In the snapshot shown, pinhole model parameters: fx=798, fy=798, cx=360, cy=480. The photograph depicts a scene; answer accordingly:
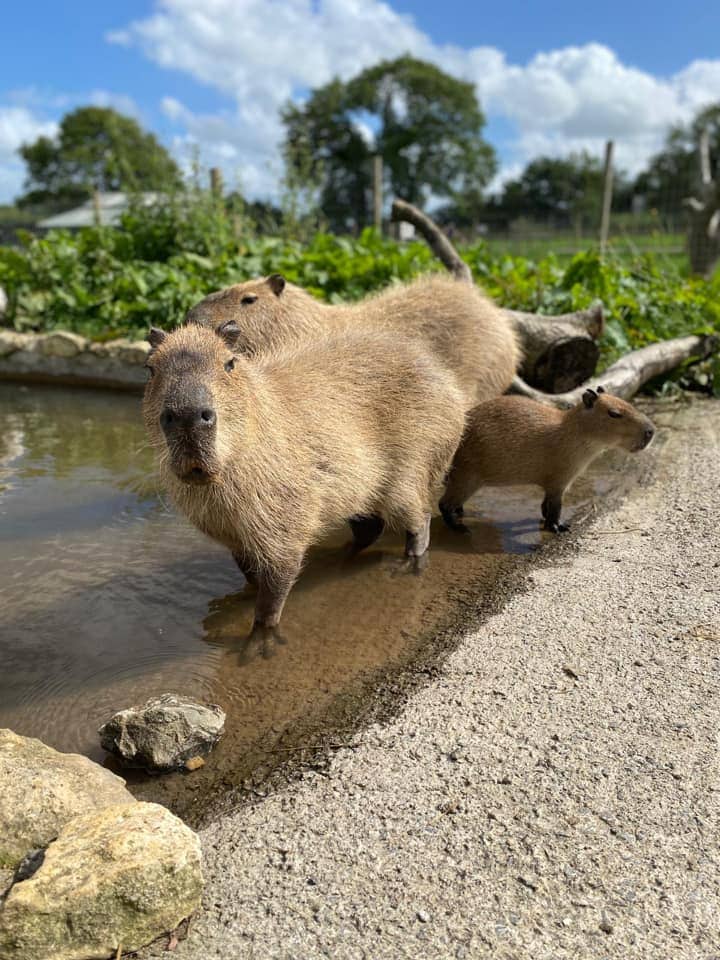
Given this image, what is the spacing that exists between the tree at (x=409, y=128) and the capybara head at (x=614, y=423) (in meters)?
54.0

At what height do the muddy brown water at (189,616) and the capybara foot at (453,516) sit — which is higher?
the capybara foot at (453,516)

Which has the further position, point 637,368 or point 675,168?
point 675,168

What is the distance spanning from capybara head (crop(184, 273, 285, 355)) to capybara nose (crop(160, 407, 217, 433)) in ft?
6.61

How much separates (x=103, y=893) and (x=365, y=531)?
268cm

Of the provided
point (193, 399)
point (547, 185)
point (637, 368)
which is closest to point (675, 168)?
point (547, 185)

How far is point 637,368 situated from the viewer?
6176 mm

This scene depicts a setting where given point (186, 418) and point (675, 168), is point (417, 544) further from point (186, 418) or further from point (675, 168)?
point (675, 168)

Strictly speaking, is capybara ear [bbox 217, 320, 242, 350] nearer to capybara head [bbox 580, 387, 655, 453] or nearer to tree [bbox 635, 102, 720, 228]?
capybara head [bbox 580, 387, 655, 453]

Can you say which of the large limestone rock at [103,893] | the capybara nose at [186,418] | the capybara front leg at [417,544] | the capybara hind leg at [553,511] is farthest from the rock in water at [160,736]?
the capybara hind leg at [553,511]

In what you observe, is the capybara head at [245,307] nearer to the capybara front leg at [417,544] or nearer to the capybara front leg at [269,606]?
the capybara front leg at [417,544]

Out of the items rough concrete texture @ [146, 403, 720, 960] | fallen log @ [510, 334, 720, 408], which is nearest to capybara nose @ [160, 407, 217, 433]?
rough concrete texture @ [146, 403, 720, 960]

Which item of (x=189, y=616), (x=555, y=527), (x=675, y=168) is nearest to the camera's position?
(x=189, y=616)

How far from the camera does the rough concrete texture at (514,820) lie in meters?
1.69

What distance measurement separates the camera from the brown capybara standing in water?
277cm
